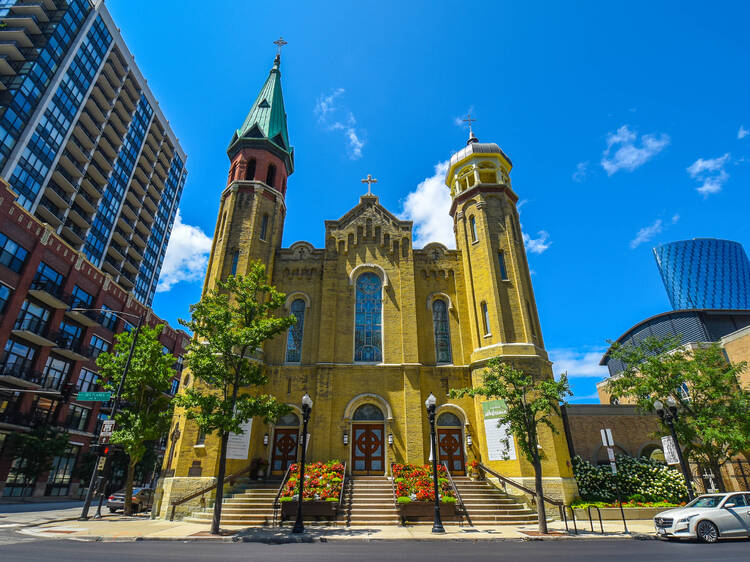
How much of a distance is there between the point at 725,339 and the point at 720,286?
309 ft

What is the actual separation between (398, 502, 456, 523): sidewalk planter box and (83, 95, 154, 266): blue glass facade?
4796 centimetres

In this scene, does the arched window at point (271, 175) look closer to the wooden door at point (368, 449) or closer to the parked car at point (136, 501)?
the wooden door at point (368, 449)

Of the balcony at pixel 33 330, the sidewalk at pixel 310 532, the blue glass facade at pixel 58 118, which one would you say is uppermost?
the blue glass facade at pixel 58 118

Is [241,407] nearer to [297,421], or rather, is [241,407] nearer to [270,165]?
[297,421]

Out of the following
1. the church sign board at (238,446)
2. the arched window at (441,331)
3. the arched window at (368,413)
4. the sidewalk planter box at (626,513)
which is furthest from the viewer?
the arched window at (441,331)

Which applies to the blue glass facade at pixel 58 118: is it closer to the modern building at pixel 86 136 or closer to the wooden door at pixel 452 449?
the modern building at pixel 86 136

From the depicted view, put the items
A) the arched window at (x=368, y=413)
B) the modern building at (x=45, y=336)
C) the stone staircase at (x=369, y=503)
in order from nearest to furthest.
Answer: the stone staircase at (x=369, y=503) → the arched window at (x=368, y=413) → the modern building at (x=45, y=336)

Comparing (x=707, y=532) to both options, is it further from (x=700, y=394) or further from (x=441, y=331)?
(x=441, y=331)

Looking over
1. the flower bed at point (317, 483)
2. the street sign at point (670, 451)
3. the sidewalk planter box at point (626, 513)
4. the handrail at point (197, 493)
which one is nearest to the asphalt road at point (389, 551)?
the street sign at point (670, 451)

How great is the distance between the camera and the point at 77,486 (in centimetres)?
3438

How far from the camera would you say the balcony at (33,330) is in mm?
28641

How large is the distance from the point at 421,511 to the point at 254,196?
19.9 meters

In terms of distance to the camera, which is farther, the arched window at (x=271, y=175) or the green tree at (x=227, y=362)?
the arched window at (x=271, y=175)

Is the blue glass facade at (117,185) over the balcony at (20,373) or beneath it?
over
